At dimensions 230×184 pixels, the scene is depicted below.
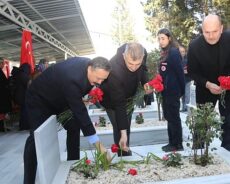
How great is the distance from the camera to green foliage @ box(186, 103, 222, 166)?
2.95 metres

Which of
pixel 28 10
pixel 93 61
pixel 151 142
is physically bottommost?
pixel 151 142

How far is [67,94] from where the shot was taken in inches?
113

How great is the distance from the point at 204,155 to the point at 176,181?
1.92 feet

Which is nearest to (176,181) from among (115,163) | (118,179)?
(118,179)

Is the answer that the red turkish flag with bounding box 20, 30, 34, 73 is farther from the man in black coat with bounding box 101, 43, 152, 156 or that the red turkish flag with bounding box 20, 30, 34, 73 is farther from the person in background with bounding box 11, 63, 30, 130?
the man in black coat with bounding box 101, 43, 152, 156

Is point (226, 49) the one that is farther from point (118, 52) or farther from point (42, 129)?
point (42, 129)

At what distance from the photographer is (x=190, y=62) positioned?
3.85 meters

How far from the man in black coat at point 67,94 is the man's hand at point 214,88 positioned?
1205 mm

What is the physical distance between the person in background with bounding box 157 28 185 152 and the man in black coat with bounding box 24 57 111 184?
5.02 ft

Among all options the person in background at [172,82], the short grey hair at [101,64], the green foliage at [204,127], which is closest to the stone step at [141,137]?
the person in background at [172,82]

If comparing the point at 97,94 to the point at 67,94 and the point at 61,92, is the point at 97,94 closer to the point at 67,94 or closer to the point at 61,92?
the point at 61,92

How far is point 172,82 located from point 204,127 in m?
1.70

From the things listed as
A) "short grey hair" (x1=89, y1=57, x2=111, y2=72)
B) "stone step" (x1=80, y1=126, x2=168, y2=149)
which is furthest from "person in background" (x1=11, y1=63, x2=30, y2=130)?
"short grey hair" (x1=89, y1=57, x2=111, y2=72)

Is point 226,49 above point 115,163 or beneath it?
above
